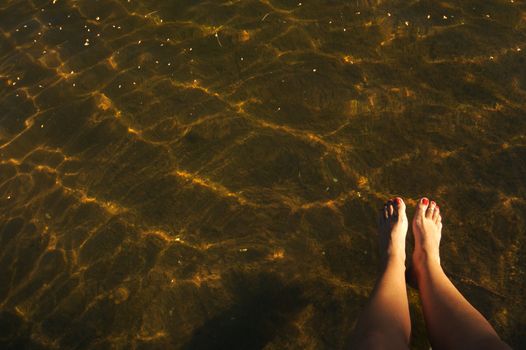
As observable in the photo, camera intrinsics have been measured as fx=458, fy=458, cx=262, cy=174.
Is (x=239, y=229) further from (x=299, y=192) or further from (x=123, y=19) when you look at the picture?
(x=123, y=19)

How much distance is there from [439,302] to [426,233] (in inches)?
27.0

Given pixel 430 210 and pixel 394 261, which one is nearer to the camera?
pixel 394 261

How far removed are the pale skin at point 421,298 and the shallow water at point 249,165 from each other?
0.67 ft

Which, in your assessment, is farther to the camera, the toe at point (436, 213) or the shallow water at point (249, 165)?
the toe at point (436, 213)

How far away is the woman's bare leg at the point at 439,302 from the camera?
9.17 feet

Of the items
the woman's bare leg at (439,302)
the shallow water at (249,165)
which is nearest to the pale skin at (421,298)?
the woman's bare leg at (439,302)

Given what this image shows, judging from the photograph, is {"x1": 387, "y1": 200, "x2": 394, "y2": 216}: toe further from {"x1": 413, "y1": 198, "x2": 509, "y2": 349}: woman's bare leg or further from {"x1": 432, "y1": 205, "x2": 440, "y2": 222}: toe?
{"x1": 432, "y1": 205, "x2": 440, "y2": 222}: toe

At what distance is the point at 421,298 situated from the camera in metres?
3.37

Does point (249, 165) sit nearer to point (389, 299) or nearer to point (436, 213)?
point (436, 213)

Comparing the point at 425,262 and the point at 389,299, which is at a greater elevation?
the point at 389,299

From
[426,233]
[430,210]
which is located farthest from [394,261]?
[430,210]

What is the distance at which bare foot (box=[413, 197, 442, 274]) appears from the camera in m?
3.61

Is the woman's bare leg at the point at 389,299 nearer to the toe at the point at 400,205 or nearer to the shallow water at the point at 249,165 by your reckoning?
the toe at the point at 400,205

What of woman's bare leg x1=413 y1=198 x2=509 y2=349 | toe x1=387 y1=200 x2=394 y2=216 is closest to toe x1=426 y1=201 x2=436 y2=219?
Result: woman's bare leg x1=413 y1=198 x2=509 y2=349
